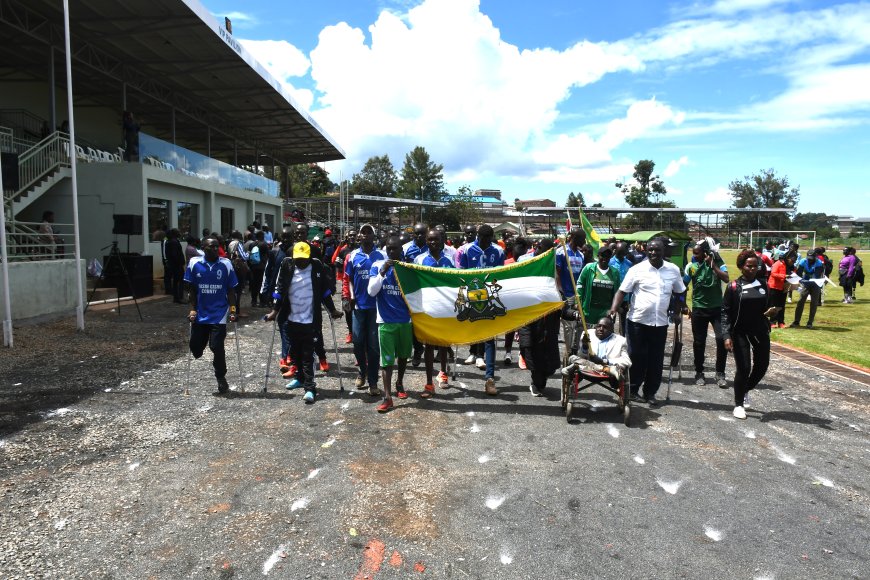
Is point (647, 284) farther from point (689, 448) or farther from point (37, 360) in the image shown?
point (37, 360)

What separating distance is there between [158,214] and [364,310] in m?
16.3

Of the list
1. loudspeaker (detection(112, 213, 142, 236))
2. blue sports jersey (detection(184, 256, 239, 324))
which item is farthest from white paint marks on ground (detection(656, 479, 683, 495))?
loudspeaker (detection(112, 213, 142, 236))

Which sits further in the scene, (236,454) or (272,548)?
(236,454)

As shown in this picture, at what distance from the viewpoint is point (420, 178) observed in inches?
3816

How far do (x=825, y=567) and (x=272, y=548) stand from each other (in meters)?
3.27

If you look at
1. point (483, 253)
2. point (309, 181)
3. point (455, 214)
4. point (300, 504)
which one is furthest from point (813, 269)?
point (309, 181)

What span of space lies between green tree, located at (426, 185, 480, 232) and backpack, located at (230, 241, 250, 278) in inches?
2216

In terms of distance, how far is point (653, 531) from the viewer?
12.6ft

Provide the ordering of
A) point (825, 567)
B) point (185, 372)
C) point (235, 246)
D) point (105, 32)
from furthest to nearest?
point (105, 32), point (235, 246), point (185, 372), point (825, 567)

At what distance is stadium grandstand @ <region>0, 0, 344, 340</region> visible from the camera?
1371cm

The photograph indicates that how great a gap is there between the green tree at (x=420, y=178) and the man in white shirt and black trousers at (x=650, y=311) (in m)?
88.7

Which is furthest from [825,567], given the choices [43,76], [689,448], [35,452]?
[43,76]

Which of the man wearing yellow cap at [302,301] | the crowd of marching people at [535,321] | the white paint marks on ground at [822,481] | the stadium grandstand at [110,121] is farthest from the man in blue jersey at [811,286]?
the stadium grandstand at [110,121]

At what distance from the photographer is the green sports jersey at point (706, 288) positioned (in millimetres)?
7883
